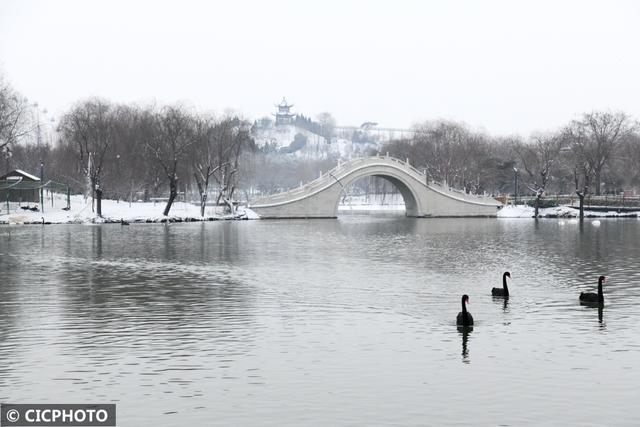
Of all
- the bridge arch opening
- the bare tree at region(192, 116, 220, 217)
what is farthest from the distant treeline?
the bridge arch opening

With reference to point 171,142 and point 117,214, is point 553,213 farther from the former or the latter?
point 117,214

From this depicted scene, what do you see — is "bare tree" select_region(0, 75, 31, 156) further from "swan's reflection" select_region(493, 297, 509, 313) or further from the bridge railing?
"swan's reflection" select_region(493, 297, 509, 313)

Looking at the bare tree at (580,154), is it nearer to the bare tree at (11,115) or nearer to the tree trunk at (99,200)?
the tree trunk at (99,200)

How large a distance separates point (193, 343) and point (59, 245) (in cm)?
3018

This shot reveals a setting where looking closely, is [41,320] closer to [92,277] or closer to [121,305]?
[121,305]

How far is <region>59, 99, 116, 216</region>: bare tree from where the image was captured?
76.3 m

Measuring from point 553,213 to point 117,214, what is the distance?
48.5 meters

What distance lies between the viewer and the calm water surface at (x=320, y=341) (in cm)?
1340

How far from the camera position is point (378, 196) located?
498 feet

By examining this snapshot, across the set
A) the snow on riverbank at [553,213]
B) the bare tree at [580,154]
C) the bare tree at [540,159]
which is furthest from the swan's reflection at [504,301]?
the bare tree at [580,154]

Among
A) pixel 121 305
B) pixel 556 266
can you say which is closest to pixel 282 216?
pixel 556 266

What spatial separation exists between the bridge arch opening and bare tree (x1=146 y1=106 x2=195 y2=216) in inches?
727

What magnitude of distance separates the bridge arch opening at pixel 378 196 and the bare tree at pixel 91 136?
81.9 feet

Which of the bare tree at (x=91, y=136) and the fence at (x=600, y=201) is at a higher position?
the bare tree at (x=91, y=136)
